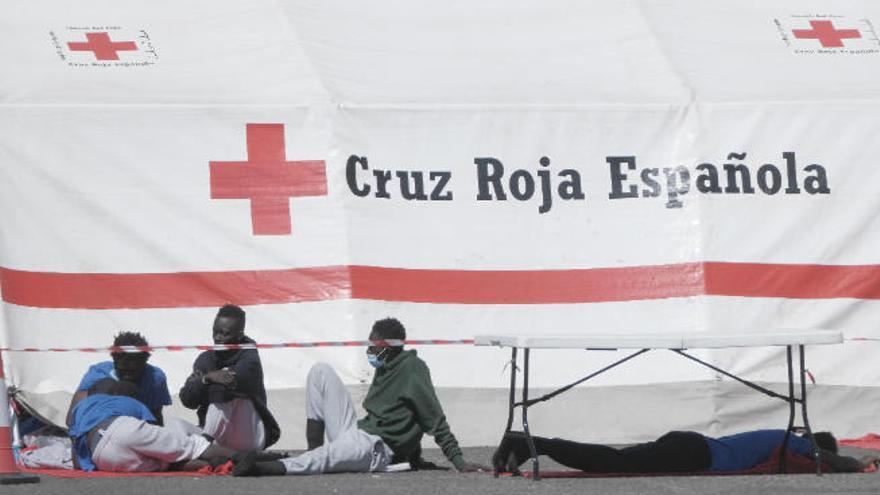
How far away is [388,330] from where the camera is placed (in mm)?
9656

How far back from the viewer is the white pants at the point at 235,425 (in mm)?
9727

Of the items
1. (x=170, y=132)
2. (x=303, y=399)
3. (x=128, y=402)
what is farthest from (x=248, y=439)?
(x=170, y=132)

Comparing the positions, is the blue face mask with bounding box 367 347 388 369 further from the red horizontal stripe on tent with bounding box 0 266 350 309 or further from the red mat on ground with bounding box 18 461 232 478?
the red horizontal stripe on tent with bounding box 0 266 350 309

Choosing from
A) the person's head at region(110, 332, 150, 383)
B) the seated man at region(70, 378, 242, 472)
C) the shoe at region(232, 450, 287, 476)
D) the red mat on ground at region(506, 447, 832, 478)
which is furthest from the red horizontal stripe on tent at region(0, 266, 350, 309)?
the red mat on ground at region(506, 447, 832, 478)

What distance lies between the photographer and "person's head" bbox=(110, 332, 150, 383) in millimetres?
9867

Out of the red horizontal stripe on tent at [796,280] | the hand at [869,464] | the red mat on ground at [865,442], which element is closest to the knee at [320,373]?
the hand at [869,464]

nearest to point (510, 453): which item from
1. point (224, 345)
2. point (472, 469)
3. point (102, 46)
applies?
point (472, 469)

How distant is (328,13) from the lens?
39.9 ft

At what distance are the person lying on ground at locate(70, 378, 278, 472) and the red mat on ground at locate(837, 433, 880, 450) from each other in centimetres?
380

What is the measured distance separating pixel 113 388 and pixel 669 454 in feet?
9.55

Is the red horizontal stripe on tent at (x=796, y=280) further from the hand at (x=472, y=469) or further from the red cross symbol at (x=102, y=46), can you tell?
the red cross symbol at (x=102, y=46)

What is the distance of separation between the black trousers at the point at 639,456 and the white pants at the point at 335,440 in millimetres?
942

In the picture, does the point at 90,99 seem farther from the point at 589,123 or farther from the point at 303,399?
the point at 589,123

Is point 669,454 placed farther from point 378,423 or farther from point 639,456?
point 378,423
